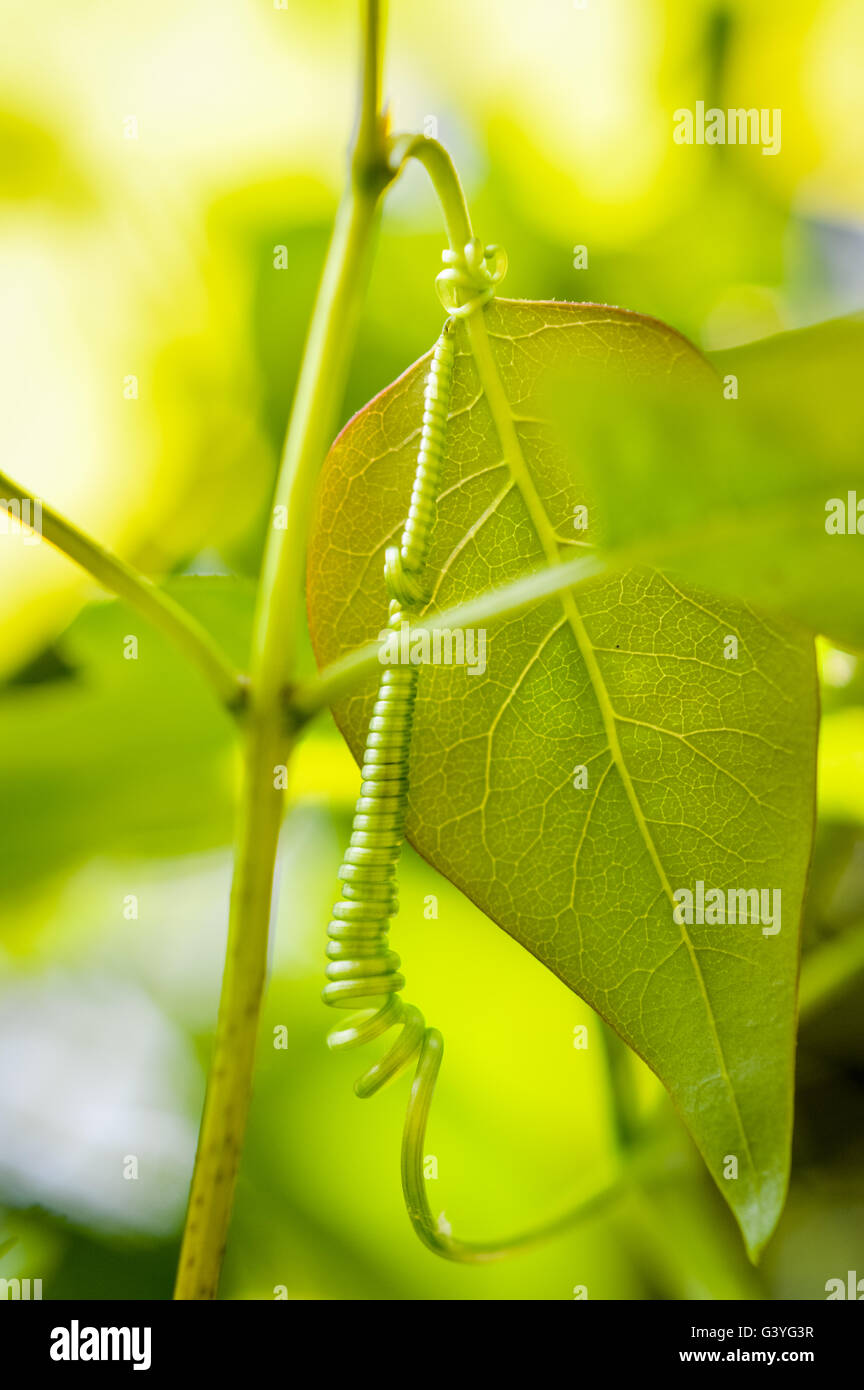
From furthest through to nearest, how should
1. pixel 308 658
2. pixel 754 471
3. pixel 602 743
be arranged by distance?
pixel 308 658
pixel 602 743
pixel 754 471

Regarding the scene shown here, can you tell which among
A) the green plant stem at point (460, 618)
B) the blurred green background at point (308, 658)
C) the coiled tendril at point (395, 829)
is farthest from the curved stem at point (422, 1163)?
the blurred green background at point (308, 658)

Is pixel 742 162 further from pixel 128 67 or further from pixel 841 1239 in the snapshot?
pixel 841 1239

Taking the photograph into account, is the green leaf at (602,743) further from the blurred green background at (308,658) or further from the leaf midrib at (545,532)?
the blurred green background at (308,658)

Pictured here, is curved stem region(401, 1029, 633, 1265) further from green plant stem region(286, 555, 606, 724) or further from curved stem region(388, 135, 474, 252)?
curved stem region(388, 135, 474, 252)

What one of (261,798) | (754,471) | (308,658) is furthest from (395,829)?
(308,658)

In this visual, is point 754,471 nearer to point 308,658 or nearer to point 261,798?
point 261,798

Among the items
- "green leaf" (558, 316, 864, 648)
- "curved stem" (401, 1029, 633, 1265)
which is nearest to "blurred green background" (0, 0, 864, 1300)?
"curved stem" (401, 1029, 633, 1265)
